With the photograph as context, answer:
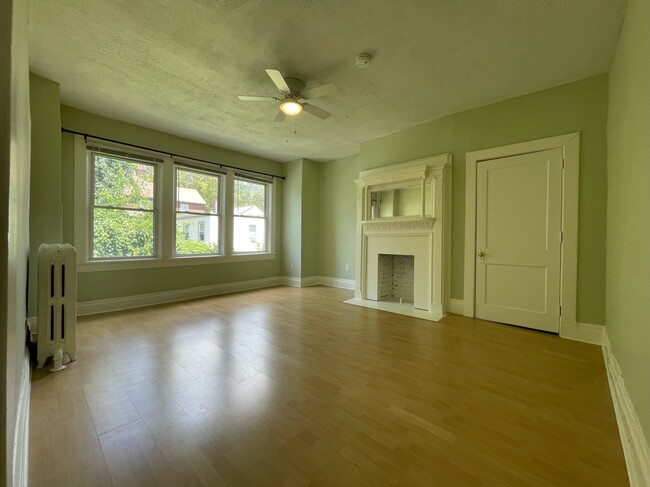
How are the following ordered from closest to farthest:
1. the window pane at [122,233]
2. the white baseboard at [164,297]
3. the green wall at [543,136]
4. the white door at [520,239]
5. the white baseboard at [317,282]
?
the green wall at [543,136]
the white door at [520,239]
the white baseboard at [164,297]
the window pane at [122,233]
the white baseboard at [317,282]

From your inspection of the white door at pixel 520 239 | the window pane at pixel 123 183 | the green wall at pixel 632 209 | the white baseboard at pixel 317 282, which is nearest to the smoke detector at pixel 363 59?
the green wall at pixel 632 209

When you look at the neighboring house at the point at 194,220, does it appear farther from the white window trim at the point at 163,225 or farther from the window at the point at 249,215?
the window at the point at 249,215

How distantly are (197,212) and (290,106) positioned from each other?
294 centimetres

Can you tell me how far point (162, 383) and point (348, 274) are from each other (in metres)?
4.24

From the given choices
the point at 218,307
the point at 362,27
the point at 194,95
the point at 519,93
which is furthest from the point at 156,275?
the point at 519,93

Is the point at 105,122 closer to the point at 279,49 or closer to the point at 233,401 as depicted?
the point at 279,49

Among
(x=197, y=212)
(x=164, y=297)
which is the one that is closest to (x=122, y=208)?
(x=197, y=212)

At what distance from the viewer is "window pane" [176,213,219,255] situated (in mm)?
4762

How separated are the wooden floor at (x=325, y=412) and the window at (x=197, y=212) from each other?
84.0 inches

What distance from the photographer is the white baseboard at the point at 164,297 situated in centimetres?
381

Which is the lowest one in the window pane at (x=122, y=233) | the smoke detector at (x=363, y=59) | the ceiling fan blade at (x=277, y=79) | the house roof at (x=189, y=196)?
the window pane at (x=122, y=233)

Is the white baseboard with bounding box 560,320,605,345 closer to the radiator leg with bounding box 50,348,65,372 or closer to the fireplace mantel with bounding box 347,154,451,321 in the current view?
the fireplace mantel with bounding box 347,154,451,321

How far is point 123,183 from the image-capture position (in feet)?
13.6

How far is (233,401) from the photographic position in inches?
71.6
